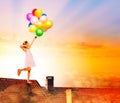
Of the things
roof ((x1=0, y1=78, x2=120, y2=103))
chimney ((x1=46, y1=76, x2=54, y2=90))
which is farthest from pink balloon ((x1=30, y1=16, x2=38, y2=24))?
chimney ((x1=46, y1=76, x2=54, y2=90))

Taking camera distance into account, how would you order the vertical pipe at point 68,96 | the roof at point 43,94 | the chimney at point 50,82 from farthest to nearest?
1. the chimney at point 50,82
2. the vertical pipe at point 68,96
3. the roof at point 43,94

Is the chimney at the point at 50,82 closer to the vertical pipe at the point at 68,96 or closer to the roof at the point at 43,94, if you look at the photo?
the roof at the point at 43,94

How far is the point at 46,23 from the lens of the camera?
5492 mm

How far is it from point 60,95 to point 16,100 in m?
1.28

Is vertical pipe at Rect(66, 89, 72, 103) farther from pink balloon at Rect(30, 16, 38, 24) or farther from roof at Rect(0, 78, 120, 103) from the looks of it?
pink balloon at Rect(30, 16, 38, 24)

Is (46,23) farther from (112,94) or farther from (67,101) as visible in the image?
(112,94)

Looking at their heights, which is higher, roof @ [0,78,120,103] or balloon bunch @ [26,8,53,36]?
balloon bunch @ [26,8,53,36]

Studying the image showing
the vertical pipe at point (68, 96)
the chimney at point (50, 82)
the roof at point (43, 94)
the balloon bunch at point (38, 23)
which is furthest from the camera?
the chimney at point (50, 82)

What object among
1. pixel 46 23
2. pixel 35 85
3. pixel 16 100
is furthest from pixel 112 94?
pixel 46 23

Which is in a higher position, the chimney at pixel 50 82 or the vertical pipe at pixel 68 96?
the chimney at pixel 50 82

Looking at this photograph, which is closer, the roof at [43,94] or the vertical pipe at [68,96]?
the roof at [43,94]

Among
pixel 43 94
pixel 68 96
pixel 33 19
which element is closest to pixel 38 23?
pixel 33 19

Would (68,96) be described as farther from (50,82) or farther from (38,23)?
(38,23)

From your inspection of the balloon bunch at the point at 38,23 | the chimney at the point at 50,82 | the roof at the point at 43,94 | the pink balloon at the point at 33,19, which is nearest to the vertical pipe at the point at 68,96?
the roof at the point at 43,94
